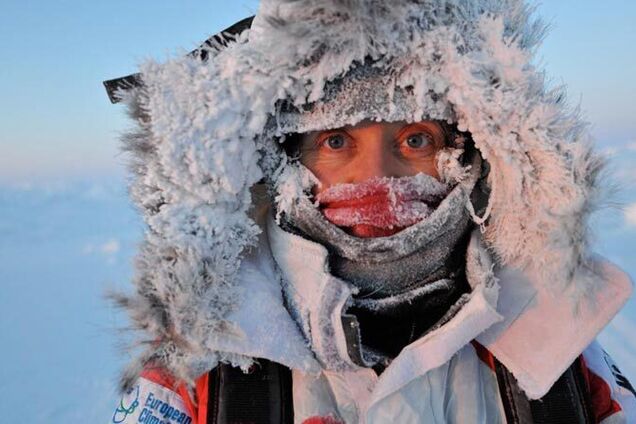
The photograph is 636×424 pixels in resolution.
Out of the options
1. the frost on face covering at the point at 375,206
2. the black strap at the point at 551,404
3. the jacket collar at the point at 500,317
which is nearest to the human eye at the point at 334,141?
the frost on face covering at the point at 375,206

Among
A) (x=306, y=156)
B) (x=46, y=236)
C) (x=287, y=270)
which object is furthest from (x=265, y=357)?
(x=46, y=236)

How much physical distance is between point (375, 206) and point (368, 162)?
4.5 inches

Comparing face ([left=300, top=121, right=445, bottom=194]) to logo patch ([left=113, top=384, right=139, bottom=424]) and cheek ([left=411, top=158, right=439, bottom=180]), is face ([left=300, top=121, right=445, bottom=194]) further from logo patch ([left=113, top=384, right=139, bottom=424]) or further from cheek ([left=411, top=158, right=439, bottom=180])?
logo patch ([left=113, top=384, right=139, bottom=424])

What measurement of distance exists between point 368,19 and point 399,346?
30.1 inches

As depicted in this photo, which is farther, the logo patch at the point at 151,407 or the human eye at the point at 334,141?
the human eye at the point at 334,141

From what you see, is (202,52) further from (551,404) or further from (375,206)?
(551,404)

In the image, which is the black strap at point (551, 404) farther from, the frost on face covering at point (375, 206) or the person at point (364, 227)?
the frost on face covering at point (375, 206)

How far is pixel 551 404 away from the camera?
132 centimetres

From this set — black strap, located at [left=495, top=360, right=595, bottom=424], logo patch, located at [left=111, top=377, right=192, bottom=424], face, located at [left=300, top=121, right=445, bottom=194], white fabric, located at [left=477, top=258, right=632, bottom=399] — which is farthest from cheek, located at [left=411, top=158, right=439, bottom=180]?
logo patch, located at [left=111, top=377, right=192, bottom=424]

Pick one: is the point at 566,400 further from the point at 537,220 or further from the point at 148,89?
the point at 148,89

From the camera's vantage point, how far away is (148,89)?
4.20ft

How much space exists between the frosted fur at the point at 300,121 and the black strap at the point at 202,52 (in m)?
0.04

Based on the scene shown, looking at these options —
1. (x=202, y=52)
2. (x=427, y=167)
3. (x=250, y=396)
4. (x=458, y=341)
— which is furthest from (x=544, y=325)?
(x=202, y=52)

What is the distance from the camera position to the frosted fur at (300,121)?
1.21 m
